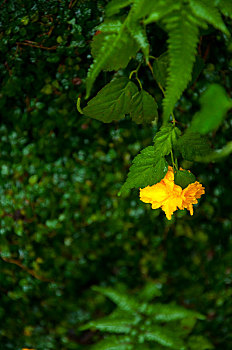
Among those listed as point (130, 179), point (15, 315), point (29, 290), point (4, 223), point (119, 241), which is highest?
point (130, 179)

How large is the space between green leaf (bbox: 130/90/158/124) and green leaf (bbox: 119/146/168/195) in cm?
13

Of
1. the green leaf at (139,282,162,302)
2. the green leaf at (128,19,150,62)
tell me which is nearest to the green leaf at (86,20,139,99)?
the green leaf at (128,19,150,62)

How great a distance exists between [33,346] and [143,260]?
0.68 m

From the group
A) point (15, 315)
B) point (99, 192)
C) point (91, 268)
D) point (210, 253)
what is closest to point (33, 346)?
point (15, 315)

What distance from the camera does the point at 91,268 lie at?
66.7 inches

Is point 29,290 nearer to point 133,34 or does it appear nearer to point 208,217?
point 208,217

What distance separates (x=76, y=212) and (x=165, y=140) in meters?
0.94

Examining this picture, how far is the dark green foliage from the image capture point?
1419mm

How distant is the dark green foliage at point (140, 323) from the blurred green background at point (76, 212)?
0.18 metres

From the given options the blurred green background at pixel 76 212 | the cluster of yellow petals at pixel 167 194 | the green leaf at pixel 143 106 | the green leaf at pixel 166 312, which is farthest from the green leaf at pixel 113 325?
the green leaf at pixel 143 106

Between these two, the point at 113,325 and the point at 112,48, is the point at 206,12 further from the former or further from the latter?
the point at 113,325

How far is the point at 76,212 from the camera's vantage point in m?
1.61

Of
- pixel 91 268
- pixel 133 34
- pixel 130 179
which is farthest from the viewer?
pixel 91 268

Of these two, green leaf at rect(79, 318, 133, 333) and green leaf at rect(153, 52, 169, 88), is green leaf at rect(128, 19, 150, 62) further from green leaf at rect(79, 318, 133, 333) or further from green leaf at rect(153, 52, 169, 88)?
green leaf at rect(79, 318, 133, 333)
